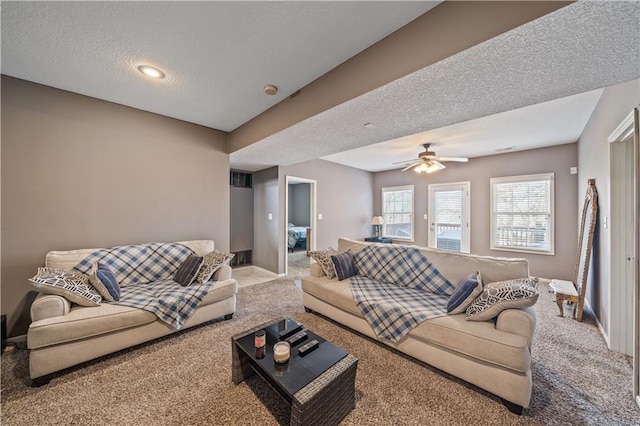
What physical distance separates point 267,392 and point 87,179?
3.14 m

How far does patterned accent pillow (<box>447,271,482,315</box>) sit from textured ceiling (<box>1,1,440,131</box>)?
6.81 ft

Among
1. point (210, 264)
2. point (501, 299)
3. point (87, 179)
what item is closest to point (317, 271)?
point (210, 264)

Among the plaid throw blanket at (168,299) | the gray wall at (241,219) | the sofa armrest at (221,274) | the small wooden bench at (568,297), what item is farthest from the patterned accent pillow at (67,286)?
the small wooden bench at (568,297)

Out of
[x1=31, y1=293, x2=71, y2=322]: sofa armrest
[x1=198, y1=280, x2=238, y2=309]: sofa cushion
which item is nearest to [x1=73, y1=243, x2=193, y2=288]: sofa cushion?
[x1=31, y1=293, x2=71, y2=322]: sofa armrest

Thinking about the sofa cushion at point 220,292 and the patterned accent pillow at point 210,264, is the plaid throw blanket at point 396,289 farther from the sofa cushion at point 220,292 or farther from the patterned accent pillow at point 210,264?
the patterned accent pillow at point 210,264

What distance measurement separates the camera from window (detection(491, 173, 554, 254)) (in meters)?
4.43

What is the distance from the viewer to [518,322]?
5.16ft

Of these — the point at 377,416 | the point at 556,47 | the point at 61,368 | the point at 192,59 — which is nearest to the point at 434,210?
the point at 556,47

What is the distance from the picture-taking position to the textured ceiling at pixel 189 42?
1524 millimetres

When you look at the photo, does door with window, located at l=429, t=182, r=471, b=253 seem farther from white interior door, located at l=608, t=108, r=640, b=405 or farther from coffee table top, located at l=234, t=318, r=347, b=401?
coffee table top, located at l=234, t=318, r=347, b=401

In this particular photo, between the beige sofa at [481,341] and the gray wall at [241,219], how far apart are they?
372 centimetres

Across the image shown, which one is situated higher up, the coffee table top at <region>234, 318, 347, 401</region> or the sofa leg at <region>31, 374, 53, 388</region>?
the coffee table top at <region>234, 318, 347, 401</region>

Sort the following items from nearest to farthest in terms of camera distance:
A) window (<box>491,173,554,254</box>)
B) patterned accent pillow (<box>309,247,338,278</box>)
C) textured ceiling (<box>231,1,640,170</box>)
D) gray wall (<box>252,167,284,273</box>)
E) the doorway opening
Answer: textured ceiling (<box>231,1,640,170</box>) → patterned accent pillow (<box>309,247,338,278</box>) → window (<box>491,173,554,254</box>) → gray wall (<box>252,167,284,273</box>) → the doorway opening

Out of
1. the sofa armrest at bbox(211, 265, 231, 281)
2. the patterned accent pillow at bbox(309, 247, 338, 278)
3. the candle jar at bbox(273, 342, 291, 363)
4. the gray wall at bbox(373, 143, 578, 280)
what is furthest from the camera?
the gray wall at bbox(373, 143, 578, 280)
